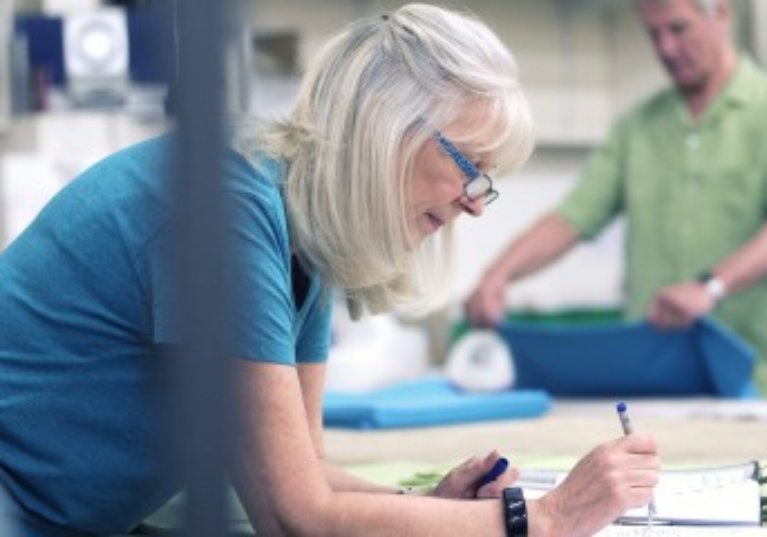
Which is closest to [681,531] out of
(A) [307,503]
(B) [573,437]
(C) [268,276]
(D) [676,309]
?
(A) [307,503]

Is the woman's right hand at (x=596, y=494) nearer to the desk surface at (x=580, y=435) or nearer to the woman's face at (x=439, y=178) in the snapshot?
the woman's face at (x=439, y=178)

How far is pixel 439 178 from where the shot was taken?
1.80 meters

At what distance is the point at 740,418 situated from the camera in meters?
2.94

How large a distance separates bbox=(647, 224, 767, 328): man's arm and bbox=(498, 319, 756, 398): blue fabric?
29mm

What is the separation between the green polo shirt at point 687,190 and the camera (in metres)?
3.85

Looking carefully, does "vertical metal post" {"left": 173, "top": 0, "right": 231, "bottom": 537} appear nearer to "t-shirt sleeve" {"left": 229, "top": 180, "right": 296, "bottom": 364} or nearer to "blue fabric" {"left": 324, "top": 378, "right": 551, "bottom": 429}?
"t-shirt sleeve" {"left": 229, "top": 180, "right": 296, "bottom": 364}

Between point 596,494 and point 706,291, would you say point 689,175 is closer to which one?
point 706,291

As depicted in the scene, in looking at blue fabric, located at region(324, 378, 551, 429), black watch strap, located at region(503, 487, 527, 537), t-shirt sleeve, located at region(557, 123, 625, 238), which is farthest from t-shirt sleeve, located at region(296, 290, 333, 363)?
t-shirt sleeve, located at region(557, 123, 625, 238)

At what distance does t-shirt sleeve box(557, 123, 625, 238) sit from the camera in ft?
13.7

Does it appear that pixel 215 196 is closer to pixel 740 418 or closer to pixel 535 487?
pixel 535 487

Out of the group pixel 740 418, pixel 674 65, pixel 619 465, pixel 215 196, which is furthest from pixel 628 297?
pixel 215 196

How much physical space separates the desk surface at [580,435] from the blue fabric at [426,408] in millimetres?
31

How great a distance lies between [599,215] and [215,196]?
362cm

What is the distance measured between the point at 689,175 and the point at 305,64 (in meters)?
2.11
